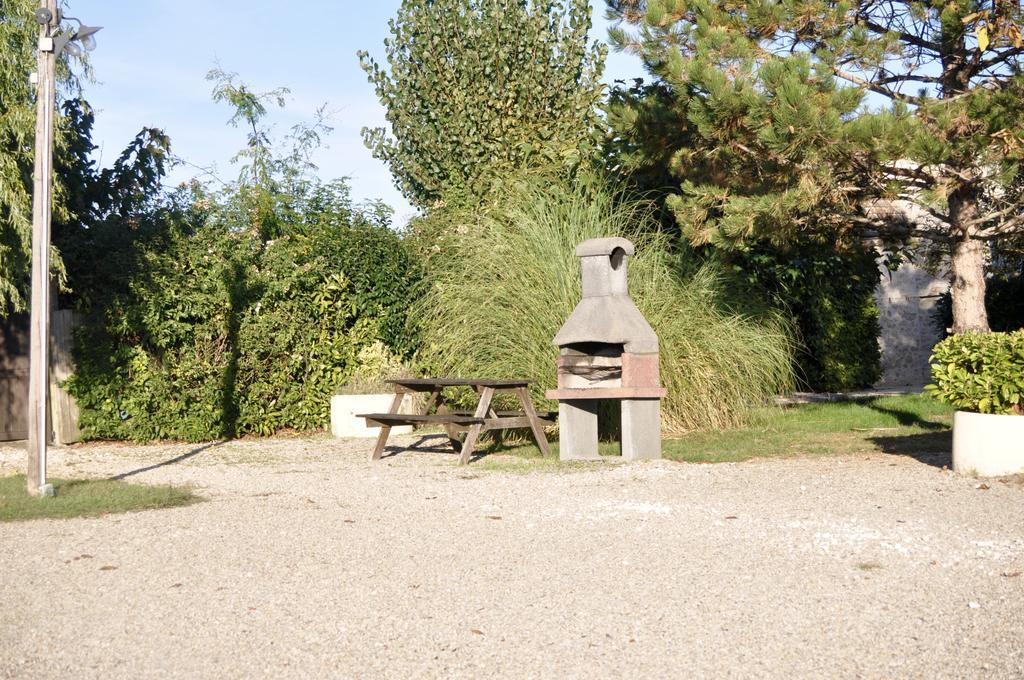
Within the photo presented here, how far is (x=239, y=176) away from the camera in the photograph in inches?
829

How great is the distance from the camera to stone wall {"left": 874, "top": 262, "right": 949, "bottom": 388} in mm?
18172

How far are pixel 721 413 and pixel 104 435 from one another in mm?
6701

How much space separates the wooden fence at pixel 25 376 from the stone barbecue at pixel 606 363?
225 inches

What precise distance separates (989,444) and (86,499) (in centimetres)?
616

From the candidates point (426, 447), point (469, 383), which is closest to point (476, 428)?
point (469, 383)

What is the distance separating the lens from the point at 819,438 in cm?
981

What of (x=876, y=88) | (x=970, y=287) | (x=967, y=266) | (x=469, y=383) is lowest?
(x=469, y=383)

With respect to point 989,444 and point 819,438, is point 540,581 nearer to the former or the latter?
point 989,444

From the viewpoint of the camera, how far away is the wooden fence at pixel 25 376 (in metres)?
11.0

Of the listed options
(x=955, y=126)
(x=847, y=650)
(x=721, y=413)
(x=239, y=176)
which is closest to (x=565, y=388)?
(x=721, y=413)

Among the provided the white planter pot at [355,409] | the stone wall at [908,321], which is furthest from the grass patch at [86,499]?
the stone wall at [908,321]

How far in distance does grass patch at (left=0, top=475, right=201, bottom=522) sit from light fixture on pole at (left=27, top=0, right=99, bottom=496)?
0.78 feet

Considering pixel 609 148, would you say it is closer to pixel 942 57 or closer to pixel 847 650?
pixel 942 57

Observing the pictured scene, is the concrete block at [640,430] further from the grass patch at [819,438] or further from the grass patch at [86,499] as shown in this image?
the grass patch at [86,499]
